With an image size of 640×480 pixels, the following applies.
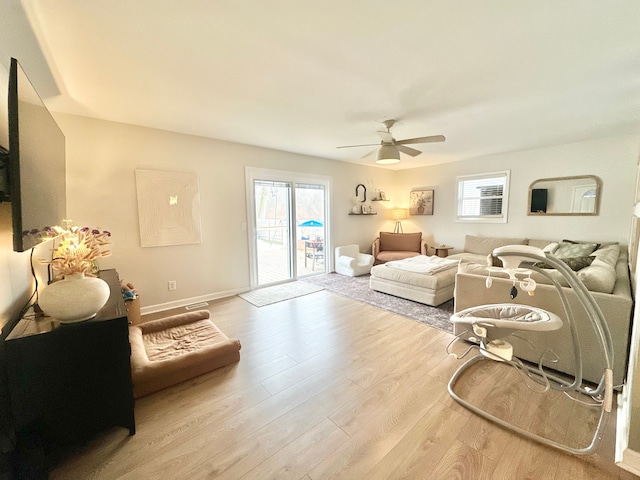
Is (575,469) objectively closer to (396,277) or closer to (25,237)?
(396,277)

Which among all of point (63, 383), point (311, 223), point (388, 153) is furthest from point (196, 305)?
point (388, 153)

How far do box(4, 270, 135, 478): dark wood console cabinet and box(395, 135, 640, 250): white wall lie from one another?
601cm

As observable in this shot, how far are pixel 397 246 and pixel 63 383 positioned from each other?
5470 millimetres

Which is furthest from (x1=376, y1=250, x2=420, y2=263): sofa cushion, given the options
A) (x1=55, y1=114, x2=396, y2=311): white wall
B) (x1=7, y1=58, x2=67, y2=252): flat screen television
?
(x1=7, y1=58, x2=67, y2=252): flat screen television

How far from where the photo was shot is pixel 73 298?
1.39 meters

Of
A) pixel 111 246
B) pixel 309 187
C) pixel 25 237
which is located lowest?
pixel 111 246

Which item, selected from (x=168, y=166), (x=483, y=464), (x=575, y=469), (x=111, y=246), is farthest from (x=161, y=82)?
(x=575, y=469)

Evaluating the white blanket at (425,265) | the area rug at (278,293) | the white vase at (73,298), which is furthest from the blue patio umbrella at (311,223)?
the white vase at (73,298)

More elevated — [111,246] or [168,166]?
[168,166]

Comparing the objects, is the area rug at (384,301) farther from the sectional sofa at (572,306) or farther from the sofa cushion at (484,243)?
the sofa cushion at (484,243)

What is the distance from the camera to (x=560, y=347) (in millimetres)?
2117

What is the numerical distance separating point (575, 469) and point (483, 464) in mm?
465

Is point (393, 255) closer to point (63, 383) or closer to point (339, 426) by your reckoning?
point (339, 426)

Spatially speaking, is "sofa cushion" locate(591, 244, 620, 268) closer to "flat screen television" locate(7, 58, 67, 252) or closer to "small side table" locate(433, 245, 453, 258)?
"small side table" locate(433, 245, 453, 258)
